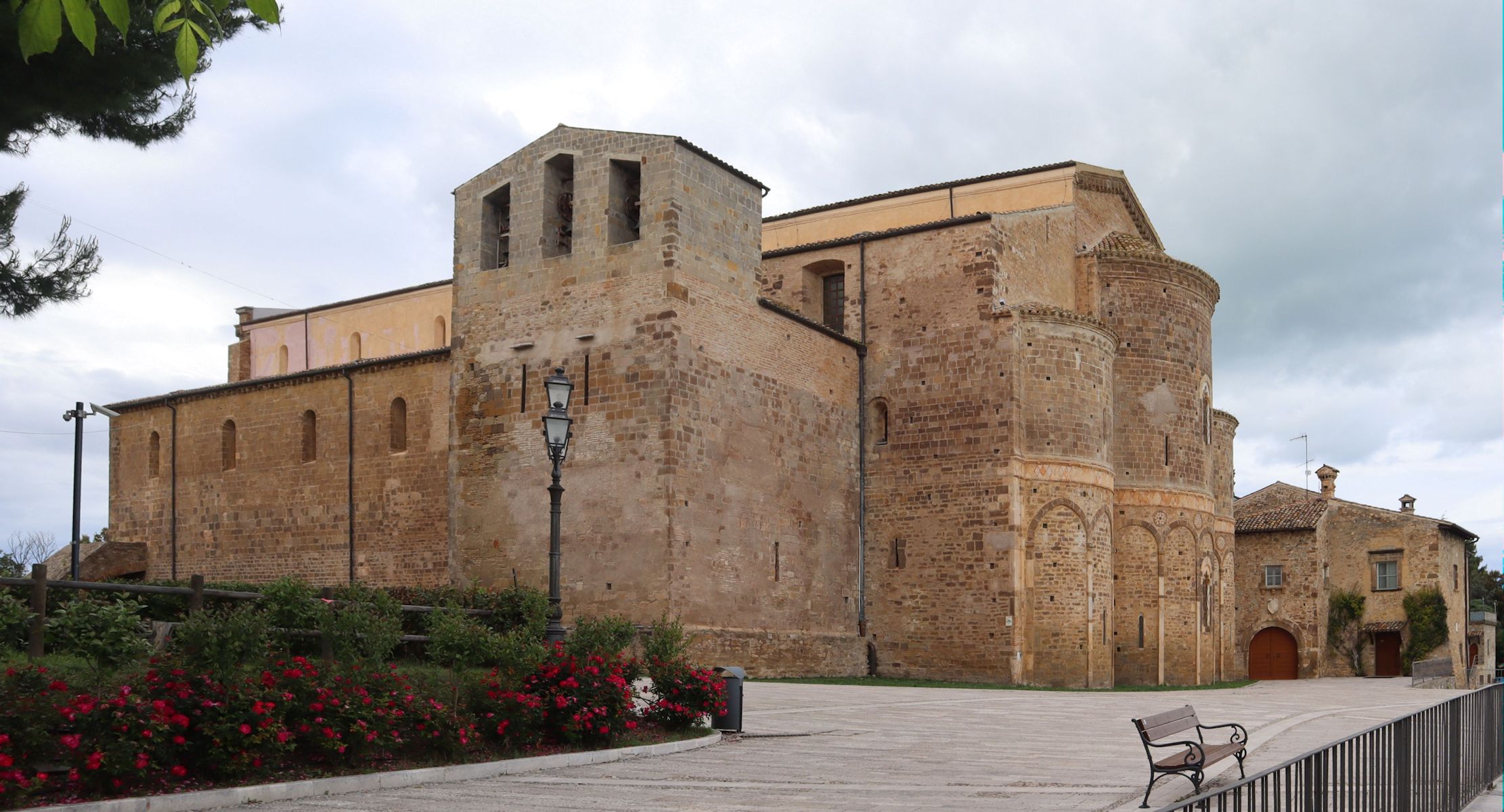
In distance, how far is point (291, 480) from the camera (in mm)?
33531

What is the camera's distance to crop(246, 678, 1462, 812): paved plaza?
11.0 meters

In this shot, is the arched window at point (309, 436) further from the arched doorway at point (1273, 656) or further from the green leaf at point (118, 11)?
the arched doorway at point (1273, 656)

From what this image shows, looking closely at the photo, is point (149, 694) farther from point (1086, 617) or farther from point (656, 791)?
point (1086, 617)

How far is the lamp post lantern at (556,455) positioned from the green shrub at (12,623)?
18.6ft

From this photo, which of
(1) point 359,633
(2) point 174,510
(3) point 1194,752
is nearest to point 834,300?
(2) point 174,510

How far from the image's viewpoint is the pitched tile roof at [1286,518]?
47159mm

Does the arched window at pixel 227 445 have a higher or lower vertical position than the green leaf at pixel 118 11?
lower

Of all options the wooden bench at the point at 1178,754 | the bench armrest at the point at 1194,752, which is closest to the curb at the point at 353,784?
the wooden bench at the point at 1178,754

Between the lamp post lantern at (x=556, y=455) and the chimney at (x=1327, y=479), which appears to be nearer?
the lamp post lantern at (x=556, y=455)

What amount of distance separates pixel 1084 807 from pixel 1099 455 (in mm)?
22428

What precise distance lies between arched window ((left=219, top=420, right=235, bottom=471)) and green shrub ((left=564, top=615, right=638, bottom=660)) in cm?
2232

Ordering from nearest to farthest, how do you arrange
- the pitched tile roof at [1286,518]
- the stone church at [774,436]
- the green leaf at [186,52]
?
the green leaf at [186,52]
the stone church at [774,436]
the pitched tile roof at [1286,518]

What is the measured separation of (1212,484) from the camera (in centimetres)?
3722

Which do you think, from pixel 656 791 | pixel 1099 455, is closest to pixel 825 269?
pixel 1099 455
